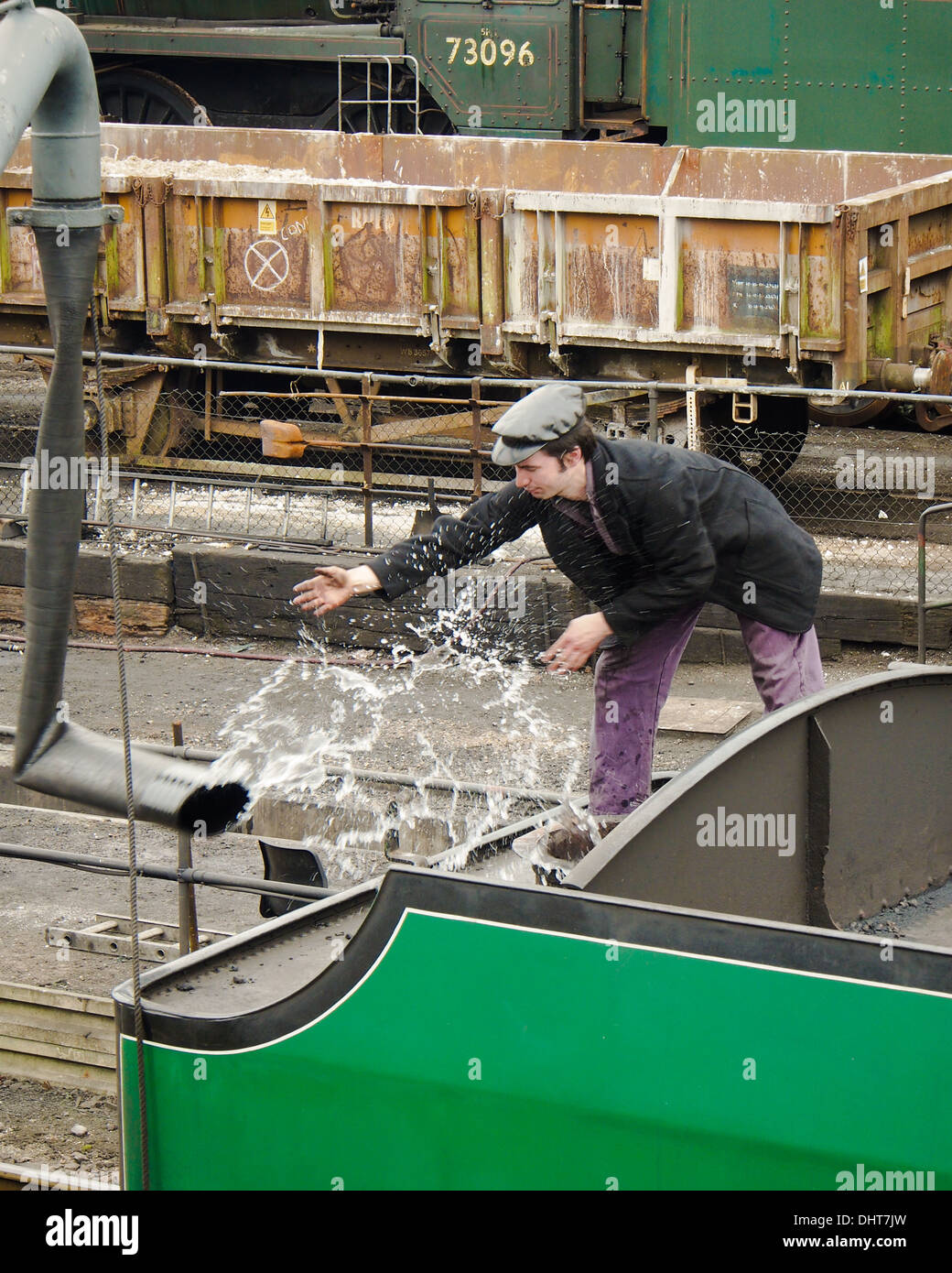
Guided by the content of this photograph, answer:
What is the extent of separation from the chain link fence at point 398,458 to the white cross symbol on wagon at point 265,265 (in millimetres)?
903

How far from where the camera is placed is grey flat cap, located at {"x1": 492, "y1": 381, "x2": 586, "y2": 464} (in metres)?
4.72

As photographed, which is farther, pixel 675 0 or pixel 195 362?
pixel 675 0

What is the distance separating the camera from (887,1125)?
317 centimetres

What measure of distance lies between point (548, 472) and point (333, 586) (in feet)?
2.41

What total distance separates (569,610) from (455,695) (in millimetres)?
1002

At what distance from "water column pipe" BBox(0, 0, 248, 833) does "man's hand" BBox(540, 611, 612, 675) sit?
3.51ft

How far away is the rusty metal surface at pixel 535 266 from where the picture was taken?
12.0m

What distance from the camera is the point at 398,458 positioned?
47.3 ft

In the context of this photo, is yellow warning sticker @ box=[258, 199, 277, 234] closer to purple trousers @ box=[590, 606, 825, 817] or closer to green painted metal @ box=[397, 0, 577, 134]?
green painted metal @ box=[397, 0, 577, 134]

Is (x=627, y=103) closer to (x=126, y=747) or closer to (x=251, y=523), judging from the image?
(x=251, y=523)

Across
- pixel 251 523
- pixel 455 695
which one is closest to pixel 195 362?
pixel 251 523

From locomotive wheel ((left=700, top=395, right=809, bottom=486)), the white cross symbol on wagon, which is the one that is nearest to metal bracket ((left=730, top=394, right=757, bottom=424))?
locomotive wheel ((left=700, top=395, right=809, bottom=486))

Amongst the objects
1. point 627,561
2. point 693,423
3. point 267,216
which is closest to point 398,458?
point 267,216

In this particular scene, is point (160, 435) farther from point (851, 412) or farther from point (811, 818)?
point (811, 818)
